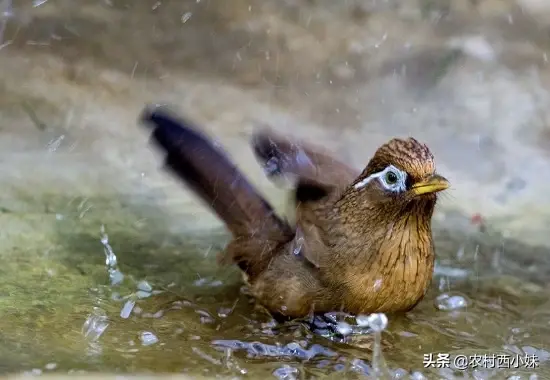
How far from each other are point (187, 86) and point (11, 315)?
3690 mm

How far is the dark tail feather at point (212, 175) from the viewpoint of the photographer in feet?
15.2

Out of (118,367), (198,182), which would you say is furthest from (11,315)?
(198,182)

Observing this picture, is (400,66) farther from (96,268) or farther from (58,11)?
(96,268)

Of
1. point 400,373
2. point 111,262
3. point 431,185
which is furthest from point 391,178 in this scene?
point 111,262

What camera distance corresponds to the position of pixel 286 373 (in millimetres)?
3561

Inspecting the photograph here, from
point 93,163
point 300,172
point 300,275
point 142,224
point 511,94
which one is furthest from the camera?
point 511,94

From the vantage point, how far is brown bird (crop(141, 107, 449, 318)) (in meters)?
4.11

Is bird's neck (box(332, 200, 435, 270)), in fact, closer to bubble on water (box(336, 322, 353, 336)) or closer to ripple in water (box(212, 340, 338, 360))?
bubble on water (box(336, 322, 353, 336))

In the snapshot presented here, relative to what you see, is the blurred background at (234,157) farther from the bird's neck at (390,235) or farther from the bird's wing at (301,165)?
the bird's wing at (301,165)

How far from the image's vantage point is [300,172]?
4645 mm

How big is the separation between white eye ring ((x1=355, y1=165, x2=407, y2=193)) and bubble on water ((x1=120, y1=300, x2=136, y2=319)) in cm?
140

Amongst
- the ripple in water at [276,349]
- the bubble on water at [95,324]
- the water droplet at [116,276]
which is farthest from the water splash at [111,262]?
the ripple in water at [276,349]

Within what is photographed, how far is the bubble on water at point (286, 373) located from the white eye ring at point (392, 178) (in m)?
1.02

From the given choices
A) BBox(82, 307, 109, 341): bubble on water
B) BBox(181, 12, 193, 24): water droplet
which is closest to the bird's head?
BBox(82, 307, 109, 341): bubble on water
